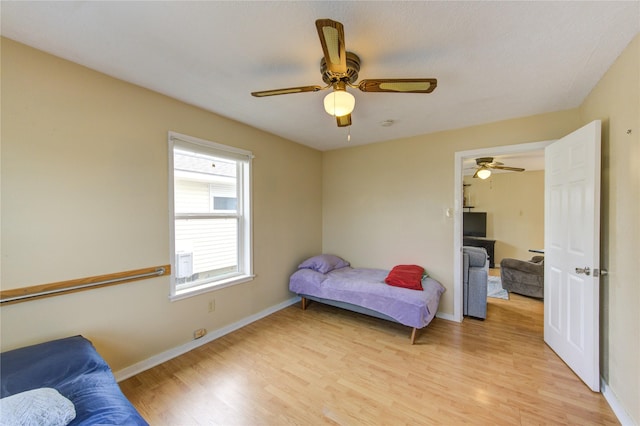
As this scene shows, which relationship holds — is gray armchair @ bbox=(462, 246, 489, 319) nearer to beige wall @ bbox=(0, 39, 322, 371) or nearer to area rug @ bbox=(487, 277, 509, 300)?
area rug @ bbox=(487, 277, 509, 300)

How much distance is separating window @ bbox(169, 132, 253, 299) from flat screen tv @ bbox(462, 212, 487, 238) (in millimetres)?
6158

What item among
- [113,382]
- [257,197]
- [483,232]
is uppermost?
[257,197]

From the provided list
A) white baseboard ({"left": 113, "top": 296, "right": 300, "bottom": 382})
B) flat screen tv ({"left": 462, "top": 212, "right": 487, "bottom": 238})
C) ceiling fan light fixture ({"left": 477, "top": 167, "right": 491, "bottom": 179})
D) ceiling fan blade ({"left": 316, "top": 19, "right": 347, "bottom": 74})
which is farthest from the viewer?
flat screen tv ({"left": 462, "top": 212, "right": 487, "bottom": 238})

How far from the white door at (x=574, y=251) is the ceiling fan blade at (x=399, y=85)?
4.85 ft

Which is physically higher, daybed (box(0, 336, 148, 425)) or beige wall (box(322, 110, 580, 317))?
beige wall (box(322, 110, 580, 317))

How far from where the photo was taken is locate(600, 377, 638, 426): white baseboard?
5.25ft

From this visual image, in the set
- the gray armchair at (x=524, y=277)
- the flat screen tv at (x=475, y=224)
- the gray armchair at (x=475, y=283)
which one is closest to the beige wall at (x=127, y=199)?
the gray armchair at (x=475, y=283)

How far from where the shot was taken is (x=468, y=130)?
317cm

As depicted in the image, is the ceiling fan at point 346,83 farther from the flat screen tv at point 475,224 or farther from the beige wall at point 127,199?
the flat screen tv at point 475,224

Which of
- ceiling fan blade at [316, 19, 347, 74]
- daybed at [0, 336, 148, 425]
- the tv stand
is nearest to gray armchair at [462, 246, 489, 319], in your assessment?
ceiling fan blade at [316, 19, 347, 74]

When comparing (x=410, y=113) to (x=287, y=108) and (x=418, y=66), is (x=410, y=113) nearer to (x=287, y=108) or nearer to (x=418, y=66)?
(x=418, y=66)

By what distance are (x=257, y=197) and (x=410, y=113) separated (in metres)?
2.09

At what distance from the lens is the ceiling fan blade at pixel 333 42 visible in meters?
1.13

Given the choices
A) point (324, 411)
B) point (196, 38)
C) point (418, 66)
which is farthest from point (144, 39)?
point (324, 411)
